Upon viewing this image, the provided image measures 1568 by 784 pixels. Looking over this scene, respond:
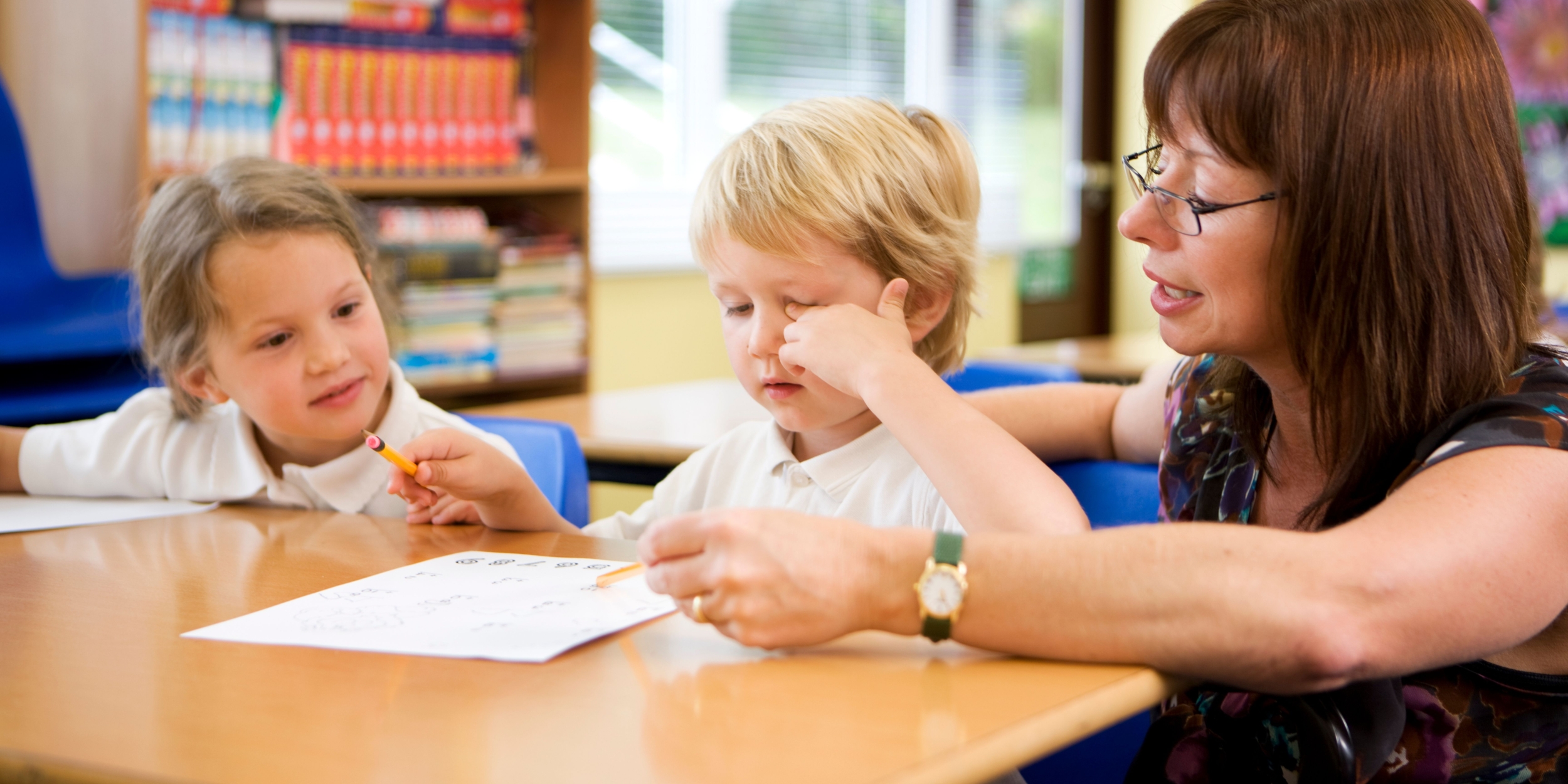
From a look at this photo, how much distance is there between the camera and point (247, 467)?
159 cm

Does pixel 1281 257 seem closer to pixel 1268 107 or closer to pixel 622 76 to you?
pixel 1268 107

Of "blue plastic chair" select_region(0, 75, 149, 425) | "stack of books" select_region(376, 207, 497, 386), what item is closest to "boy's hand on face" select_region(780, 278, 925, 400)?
"blue plastic chair" select_region(0, 75, 149, 425)

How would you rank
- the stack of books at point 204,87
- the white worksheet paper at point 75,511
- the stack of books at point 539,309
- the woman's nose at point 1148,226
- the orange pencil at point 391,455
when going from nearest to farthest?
the woman's nose at point 1148,226 < the orange pencil at point 391,455 < the white worksheet paper at point 75,511 < the stack of books at point 204,87 < the stack of books at point 539,309

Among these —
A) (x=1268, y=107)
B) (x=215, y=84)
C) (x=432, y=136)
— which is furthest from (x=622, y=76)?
(x=1268, y=107)

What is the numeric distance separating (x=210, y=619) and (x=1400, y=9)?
3.23 ft

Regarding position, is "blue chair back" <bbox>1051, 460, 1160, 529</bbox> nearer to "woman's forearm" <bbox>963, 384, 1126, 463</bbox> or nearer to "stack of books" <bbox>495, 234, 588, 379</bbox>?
"woman's forearm" <bbox>963, 384, 1126, 463</bbox>

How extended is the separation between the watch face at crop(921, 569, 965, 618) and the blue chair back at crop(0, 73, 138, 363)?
7.11 ft

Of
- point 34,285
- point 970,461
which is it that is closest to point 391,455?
point 970,461

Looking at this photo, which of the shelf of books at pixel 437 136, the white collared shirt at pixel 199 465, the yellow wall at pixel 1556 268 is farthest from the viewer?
the yellow wall at pixel 1556 268

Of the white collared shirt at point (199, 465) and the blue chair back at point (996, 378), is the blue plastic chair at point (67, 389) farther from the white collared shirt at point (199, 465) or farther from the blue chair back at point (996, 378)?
the blue chair back at point (996, 378)

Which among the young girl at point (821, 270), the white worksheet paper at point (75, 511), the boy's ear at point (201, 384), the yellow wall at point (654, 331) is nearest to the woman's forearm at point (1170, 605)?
the young girl at point (821, 270)

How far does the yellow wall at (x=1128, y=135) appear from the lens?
20.6 ft

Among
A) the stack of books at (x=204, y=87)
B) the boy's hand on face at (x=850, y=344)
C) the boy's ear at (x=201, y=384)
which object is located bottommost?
the boy's ear at (x=201, y=384)

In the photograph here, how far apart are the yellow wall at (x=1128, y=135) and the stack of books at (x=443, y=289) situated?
3.48 meters
